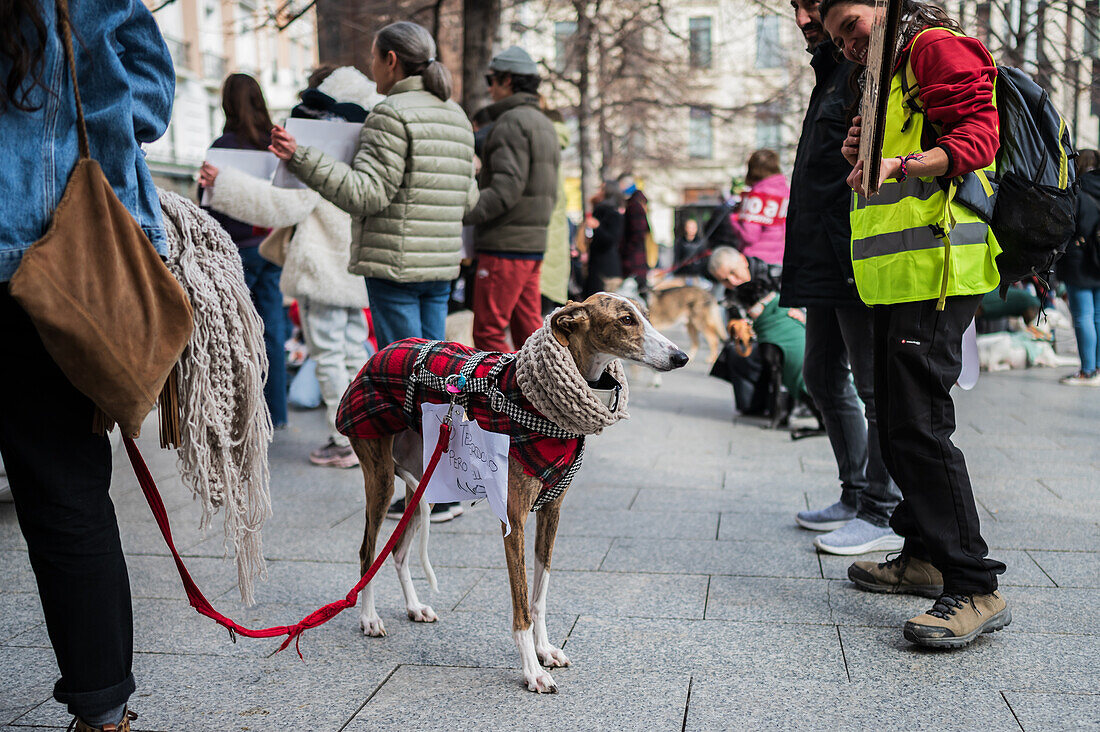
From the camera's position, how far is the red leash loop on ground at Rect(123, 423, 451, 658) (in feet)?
8.10

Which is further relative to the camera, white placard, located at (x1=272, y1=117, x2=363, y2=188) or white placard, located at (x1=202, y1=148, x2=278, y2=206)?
white placard, located at (x1=202, y1=148, x2=278, y2=206)

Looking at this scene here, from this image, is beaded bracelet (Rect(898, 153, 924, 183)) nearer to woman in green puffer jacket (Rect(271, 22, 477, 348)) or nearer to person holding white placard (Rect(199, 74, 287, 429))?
woman in green puffer jacket (Rect(271, 22, 477, 348))

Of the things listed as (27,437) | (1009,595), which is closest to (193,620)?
(27,437)

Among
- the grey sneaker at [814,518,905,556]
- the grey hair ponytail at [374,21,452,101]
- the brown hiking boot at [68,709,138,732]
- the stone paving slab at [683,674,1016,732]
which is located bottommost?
the stone paving slab at [683,674,1016,732]

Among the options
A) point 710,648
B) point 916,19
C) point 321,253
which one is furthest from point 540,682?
point 321,253

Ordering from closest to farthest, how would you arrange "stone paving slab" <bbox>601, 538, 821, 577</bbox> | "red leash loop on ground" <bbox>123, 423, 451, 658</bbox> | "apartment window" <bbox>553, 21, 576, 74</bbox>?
"red leash loop on ground" <bbox>123, 423, 451, 658</bbox> < "stone paving slab" <bbox>601, 538, 821, 577</bbox> < "apartment window" <bbox>553, 21, 576, 74</bbox>

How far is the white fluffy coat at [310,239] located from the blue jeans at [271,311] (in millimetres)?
557

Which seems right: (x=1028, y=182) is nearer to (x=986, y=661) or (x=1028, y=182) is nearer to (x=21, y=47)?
(x=986, y=661)

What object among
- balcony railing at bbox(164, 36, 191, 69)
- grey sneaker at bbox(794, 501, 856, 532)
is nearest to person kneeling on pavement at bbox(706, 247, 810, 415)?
grey sneaker at bbox(794, 501, 856, 532)

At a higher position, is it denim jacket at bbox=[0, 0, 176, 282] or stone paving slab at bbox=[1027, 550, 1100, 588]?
denim jacket at bbox=[0, 0, 176, 282]

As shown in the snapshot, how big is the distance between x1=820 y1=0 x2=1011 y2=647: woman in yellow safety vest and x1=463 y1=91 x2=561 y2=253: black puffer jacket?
2400 millimetres

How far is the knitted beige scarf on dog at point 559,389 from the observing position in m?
2.78

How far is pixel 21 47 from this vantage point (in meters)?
1.91

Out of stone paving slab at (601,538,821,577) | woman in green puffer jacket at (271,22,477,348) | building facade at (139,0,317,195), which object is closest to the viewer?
stone paving slab at (601,538,821,577)
